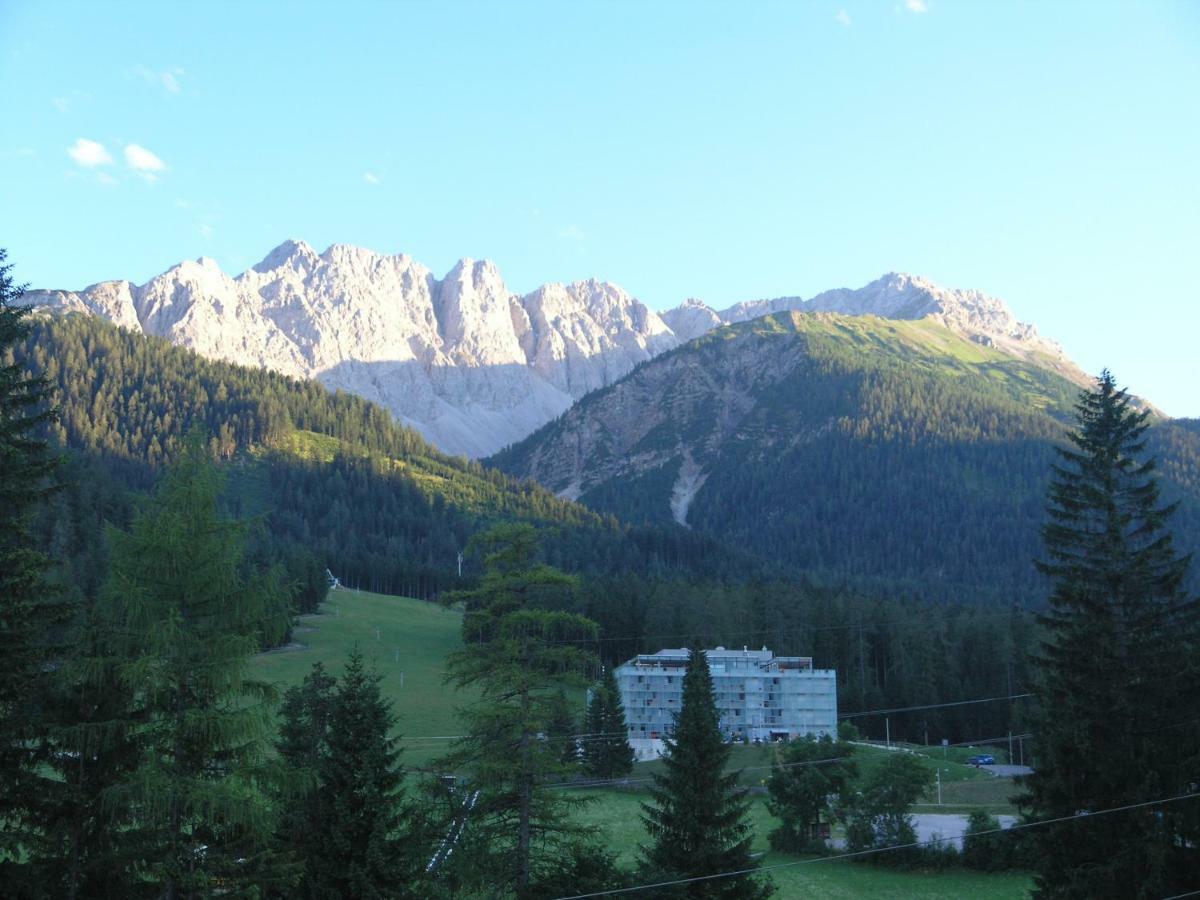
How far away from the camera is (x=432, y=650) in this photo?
123188 millimetres

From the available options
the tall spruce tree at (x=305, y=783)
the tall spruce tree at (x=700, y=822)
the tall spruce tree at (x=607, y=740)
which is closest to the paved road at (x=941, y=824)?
the tall spruce tree at (x=607, y=740)

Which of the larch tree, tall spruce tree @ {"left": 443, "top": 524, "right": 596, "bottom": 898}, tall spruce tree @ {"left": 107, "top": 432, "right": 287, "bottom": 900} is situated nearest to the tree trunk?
tall spruce tree @ {"left": 443, "top": 524, "right": 596, "bottom": 898}

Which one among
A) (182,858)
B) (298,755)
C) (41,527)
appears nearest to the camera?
(182,858)

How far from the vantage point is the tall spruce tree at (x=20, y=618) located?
21.5 metres

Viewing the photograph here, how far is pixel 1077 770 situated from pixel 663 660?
72.2 meters

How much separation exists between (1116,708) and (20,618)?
27.7 m

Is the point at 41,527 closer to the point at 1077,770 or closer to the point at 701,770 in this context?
the point at 701,770

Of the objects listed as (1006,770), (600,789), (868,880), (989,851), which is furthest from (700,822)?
(1006,770)

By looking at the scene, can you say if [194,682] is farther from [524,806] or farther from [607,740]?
[607,740]

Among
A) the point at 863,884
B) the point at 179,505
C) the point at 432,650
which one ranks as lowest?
the point at 863,884

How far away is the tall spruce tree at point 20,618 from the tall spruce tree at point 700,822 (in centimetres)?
1794

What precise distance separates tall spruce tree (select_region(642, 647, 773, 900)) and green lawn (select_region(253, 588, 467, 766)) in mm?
43370

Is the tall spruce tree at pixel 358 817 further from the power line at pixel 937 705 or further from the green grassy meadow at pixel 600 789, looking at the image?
the power line at pixel 937 705

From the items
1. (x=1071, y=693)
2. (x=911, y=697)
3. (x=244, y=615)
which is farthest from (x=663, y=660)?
(x=244, y=615)
